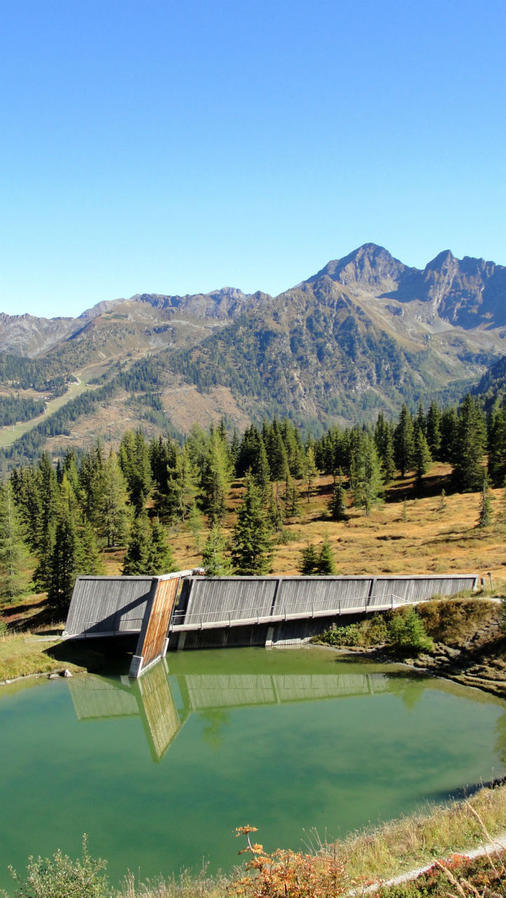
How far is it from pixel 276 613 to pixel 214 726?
41.8 ft

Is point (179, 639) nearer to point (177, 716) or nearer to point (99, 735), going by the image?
point (177, 716)

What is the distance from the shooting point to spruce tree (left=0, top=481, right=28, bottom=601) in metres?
63.3

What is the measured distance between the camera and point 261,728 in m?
30.5

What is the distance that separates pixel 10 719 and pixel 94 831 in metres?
12.3

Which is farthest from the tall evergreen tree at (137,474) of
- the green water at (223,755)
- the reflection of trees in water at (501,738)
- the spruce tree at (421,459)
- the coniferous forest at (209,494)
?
the reflection of trees in water at (501,738)

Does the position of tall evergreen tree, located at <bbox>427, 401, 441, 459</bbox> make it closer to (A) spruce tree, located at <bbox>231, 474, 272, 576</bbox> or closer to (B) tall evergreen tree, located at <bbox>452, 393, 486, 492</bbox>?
(B) tall evergreen tree, located at <bbox>452, 393, 486, 492</bbox>

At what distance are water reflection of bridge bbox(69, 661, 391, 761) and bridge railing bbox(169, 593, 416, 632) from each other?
4021 mm

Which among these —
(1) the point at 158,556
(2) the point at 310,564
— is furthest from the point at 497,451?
(1) the point at 158,556

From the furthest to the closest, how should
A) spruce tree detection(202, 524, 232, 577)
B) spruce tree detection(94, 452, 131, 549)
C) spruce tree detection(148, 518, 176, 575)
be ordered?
spruce tree detection(94, 452, 131, 549) → spruce tree detection(148, 518, 176, 575) → spruce tree detection(202, 524, 232, 577)

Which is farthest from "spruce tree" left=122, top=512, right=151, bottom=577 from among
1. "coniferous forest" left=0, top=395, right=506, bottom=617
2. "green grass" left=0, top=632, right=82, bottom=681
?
"green grass" left=0, top=632, right=82, bottom=681

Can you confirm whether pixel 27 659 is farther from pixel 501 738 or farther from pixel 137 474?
pixel 137 474

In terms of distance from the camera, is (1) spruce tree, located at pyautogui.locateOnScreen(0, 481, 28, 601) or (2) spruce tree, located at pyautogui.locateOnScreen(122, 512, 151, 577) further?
(1) spruce tree, located at pyautogui.locateOnScreen(0, 481, 28, 601)

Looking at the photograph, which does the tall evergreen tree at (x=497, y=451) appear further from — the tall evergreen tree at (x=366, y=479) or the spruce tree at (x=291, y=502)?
the spruce tree at (x=291, y=502)

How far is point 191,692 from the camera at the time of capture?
120ft
